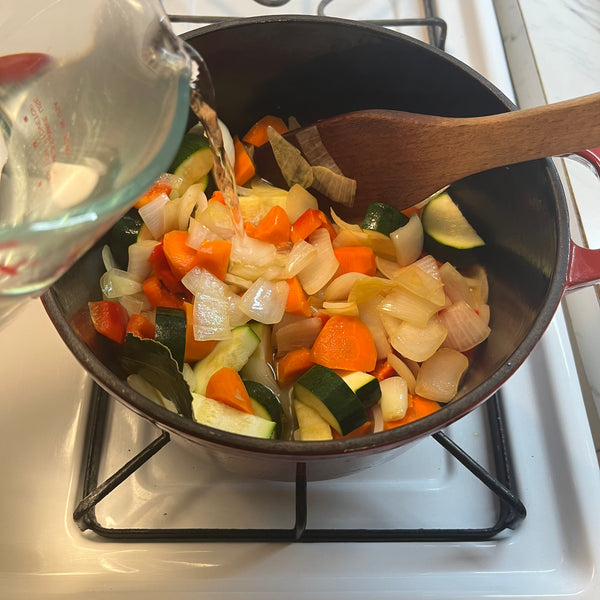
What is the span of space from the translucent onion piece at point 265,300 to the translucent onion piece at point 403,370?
21 cm

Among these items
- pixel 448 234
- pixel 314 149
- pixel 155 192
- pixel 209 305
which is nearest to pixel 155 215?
pixel 155 192

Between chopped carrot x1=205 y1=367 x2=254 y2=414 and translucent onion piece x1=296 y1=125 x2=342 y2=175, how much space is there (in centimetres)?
48

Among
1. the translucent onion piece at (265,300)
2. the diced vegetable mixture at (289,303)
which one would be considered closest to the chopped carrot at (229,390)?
the diced vegetable mixture at (289,303)

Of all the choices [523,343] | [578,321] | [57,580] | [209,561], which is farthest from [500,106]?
[57,580]

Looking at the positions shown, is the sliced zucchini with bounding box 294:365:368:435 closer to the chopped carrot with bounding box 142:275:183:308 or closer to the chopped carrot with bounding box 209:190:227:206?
the chopped carrot with bounding box 142:275:183:308

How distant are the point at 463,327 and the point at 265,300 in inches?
13.6

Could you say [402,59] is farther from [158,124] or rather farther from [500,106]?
[158,124]

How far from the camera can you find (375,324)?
1066 mm

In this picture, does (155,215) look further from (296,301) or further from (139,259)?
(296,301)

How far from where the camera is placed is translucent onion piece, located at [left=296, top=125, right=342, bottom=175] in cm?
115

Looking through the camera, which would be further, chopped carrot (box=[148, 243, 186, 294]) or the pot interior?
chopped carrot (box=[148, 243, 186, 294])

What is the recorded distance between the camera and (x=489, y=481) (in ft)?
3.15

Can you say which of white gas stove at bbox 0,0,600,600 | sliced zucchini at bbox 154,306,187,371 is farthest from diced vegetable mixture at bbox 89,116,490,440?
white gas stove at bbox 0,0,600,600

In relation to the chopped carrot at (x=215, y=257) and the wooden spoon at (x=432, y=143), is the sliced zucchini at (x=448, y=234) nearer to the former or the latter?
the wooden spoon at (x=432, y=143)
